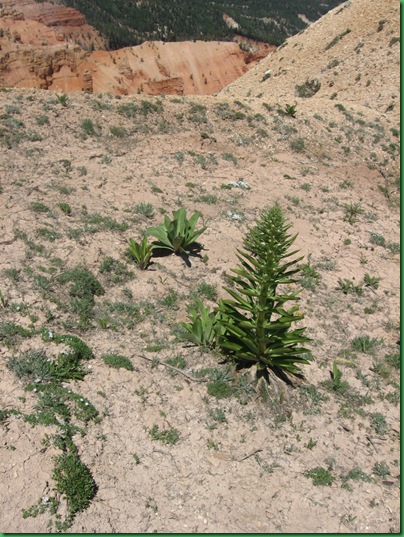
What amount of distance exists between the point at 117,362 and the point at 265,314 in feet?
5.68

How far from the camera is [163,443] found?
14.9 ft

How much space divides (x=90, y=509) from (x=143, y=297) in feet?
10.1

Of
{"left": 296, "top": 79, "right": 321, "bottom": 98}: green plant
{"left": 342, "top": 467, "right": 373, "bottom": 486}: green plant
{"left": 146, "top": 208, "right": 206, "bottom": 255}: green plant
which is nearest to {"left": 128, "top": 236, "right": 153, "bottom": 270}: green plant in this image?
{"left": 146, "top": 208, "right": 206, "bottom": 255}: green plant

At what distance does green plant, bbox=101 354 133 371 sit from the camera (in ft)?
17.0

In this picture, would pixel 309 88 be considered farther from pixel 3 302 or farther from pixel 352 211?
pixel 3 302

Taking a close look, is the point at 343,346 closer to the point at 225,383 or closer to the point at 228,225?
the point at 225,383

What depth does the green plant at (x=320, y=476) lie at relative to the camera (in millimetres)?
4453

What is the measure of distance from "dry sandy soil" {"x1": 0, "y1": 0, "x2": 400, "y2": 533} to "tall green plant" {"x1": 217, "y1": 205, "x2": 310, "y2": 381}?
1.05 feet

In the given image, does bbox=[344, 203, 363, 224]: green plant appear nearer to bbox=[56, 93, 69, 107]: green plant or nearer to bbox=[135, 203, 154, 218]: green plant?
bbox=[135, 203, 154, 218]: green plant

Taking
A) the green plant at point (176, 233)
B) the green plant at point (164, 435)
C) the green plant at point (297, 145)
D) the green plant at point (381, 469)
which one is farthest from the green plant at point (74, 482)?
the green plant at point (297, 145)

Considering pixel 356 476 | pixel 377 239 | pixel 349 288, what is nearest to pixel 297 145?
pixel 377 239

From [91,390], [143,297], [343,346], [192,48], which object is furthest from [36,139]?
[192,48]

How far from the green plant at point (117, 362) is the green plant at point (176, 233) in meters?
2.41

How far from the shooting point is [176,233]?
7262 millimetres
